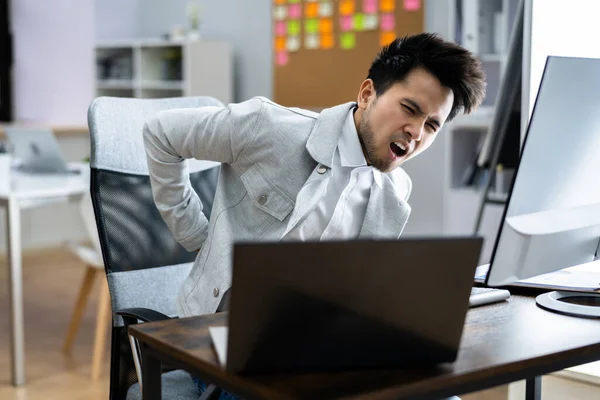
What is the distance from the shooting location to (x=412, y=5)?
527 cm

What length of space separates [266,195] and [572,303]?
574 mm

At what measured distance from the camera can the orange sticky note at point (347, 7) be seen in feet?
18.6

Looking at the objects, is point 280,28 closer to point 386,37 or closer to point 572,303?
point 386,37

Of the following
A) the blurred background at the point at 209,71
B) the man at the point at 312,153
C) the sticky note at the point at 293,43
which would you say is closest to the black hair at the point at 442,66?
the man at the point at 312,153

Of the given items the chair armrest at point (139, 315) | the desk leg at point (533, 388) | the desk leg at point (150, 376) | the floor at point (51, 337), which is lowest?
the floor at point (51, 337)

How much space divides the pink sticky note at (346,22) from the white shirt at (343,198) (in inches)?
169

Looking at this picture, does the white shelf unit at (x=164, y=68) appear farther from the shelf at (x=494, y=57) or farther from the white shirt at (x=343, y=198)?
the white shirt at (x=343, y=198)

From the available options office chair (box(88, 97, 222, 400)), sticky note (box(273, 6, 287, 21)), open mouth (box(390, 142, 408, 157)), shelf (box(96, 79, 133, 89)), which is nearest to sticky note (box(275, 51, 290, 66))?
sticky note (box(273, 6, 287, 21))

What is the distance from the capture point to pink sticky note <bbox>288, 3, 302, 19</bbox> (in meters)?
6.04

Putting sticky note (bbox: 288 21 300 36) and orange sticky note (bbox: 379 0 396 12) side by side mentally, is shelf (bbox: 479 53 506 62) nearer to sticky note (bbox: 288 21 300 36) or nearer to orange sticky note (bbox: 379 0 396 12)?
orange sticky note (bbox: 379 0 396 12)

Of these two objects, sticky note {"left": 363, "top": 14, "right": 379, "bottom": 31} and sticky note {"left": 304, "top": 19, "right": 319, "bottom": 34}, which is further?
sticky note {"left": 304, "top": 19, "right": 319, "bottom": 34}

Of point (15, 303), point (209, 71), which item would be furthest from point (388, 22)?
point (15, 303)

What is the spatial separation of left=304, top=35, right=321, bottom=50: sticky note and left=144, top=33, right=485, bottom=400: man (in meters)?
4.47

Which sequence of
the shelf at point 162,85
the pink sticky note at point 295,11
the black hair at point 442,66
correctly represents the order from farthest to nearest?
1. the shelf at point 162,85
2. the pink sticky note at point 295,11
3. the black hair at point 442,66
